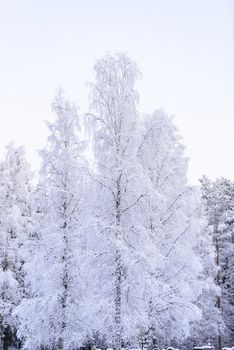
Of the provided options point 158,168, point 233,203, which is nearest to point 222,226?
point 233,203

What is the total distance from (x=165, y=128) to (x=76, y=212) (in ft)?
16.3

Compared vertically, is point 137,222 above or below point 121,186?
below

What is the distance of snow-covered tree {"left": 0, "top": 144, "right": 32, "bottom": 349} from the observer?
23938 millimetres

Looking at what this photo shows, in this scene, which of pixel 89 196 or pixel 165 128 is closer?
pixel 89 196

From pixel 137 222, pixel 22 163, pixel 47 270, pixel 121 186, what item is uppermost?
pixel 22 163

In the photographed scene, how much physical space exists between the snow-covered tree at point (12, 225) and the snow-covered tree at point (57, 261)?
6138 mm

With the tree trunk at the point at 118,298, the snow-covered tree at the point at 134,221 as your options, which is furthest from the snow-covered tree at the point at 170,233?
the tree trunk at the point at 118,298

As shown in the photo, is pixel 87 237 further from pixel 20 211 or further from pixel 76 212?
pixel 20 211

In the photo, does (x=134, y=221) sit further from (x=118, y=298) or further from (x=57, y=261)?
(x=57, y=261)

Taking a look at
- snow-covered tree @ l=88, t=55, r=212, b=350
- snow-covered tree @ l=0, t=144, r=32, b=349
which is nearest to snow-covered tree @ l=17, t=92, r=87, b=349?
snow-covered tree @ l=88, t=55, r=212, b=350

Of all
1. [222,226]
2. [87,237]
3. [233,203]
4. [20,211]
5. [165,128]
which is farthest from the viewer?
[233,203]

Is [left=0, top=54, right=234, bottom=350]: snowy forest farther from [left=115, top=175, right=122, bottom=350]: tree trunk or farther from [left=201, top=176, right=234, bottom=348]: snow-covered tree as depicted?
[left=201, top=176, right=234, bottom=348]: snow-covered tree

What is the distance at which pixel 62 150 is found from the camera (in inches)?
711

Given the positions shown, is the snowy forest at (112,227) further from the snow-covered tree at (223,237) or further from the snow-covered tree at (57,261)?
the snow-covered tree at (223,237)
